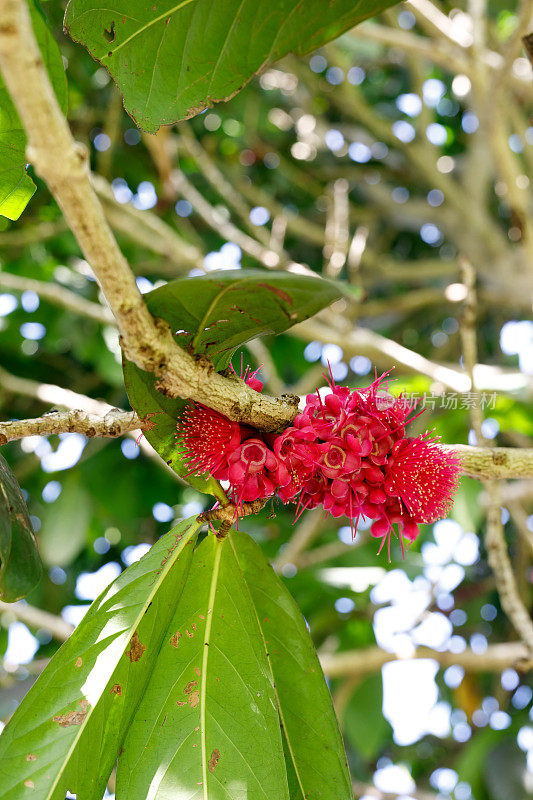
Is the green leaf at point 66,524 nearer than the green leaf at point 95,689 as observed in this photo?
No

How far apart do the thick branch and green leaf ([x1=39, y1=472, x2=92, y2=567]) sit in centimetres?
214

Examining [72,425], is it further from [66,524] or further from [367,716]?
[367,716]

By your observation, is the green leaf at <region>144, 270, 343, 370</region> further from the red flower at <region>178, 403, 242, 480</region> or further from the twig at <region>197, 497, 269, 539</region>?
the twig at <region>197, 497, 269, 539</region>

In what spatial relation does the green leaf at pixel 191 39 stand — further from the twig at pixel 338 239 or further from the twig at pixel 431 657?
the twig at pixel 431 657

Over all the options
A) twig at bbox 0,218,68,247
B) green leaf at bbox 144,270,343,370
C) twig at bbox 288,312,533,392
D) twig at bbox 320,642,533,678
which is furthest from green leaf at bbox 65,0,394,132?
twig at bbox 0,218,68,247

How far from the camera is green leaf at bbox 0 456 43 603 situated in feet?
3.44

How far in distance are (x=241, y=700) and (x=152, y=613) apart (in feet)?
0.68

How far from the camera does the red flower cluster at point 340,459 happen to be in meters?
1.17

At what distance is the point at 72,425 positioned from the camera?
1126 mm

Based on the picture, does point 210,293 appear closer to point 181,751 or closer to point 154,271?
point 181,751

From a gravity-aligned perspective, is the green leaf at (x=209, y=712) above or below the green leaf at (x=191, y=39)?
below

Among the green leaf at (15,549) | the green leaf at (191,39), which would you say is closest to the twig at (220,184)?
the green leaf at (191,39)

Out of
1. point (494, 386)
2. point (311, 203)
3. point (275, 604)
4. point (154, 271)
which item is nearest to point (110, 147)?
point (154, 271)

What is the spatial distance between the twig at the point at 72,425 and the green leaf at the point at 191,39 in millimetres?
558
